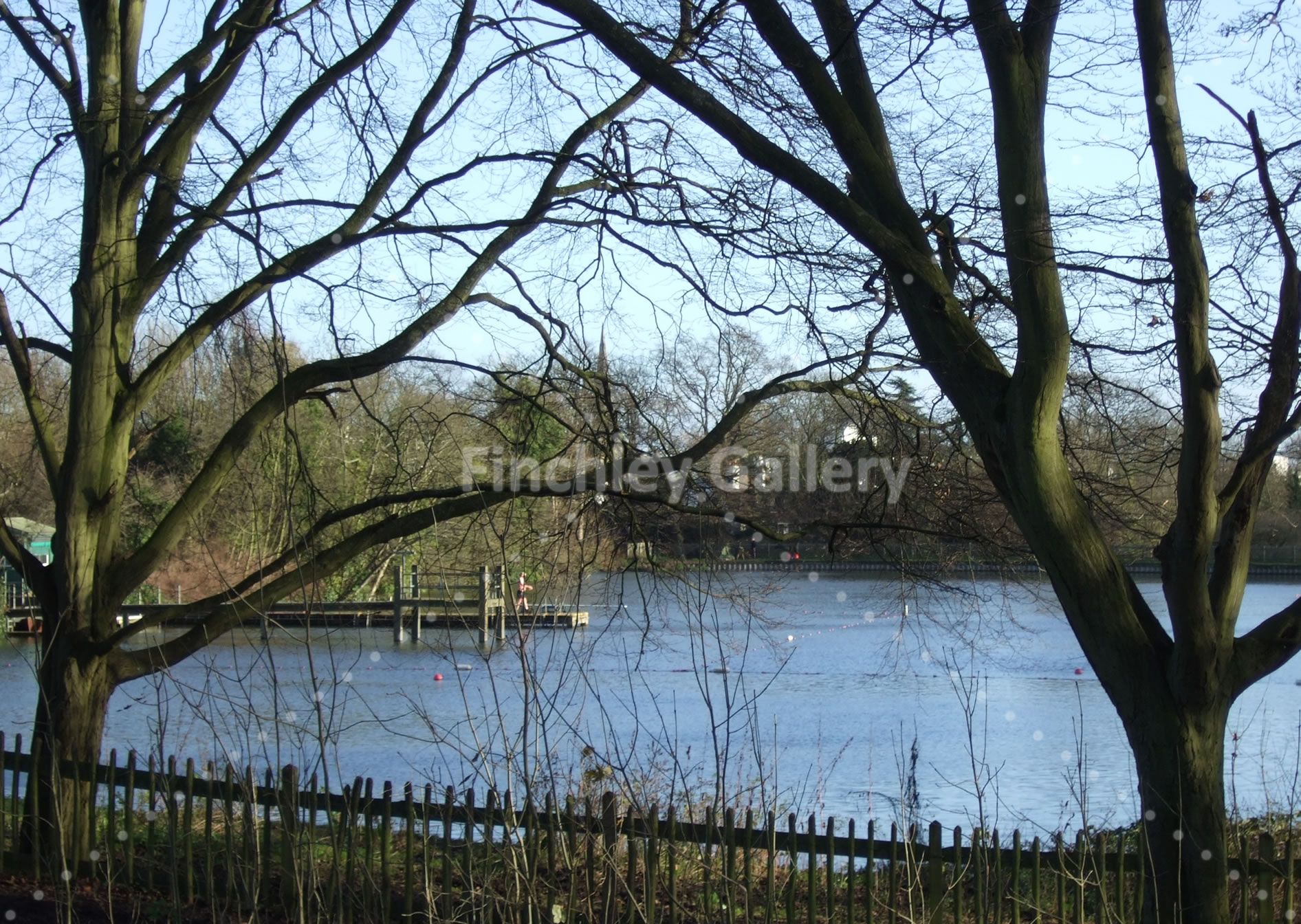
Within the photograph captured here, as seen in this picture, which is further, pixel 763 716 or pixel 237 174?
pixel 763 716

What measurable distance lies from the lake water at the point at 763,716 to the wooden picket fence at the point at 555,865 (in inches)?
12.0

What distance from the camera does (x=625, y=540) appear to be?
8109 mm

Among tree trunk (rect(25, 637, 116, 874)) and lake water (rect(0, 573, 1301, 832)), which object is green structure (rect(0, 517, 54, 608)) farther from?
tree trunk (rect(25, 637, 116, 874))

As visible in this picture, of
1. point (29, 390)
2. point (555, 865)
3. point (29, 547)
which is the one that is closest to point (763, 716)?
point (29, 390)

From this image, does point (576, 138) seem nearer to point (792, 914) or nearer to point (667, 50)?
point (667, 50)

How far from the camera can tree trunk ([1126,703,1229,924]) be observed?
16.0 feet

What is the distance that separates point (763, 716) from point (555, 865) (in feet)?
38.8

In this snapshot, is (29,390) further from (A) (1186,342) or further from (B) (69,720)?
(A) (1186,342)

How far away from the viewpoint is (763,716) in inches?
664

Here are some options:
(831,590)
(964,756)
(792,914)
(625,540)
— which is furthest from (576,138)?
(831,590)

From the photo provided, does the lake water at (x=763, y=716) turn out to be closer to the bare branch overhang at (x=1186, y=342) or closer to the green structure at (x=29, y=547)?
the bare branch overhang at (x=1186, y=342)

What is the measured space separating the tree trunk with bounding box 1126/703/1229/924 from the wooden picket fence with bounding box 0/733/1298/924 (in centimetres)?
15

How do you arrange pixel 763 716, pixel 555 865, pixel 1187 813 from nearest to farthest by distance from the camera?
1. pixel 1187 813
2. pixel 555 865
3. pixel 763 716

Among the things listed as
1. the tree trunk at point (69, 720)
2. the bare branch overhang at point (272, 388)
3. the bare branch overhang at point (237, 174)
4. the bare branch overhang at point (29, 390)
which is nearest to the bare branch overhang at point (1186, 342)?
the bare branch overhang at point (272, 388)
